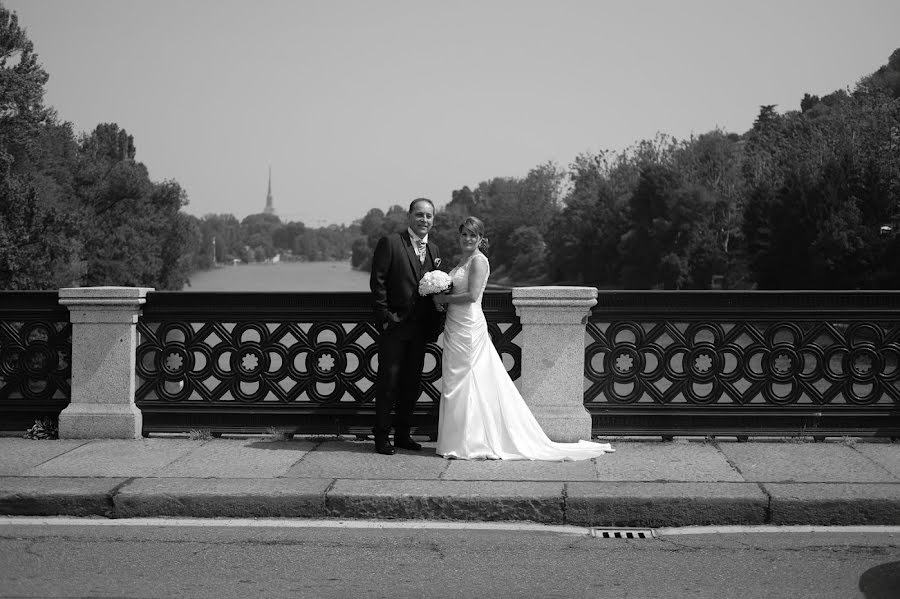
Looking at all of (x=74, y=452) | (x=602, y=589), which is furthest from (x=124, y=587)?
(x=74, y=452)

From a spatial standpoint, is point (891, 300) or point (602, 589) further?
point (891, 300)

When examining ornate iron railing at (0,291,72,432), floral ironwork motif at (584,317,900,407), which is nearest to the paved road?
floral ironwork motif at (584,317,900,407)

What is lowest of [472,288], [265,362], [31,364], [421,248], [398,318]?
[31,364]

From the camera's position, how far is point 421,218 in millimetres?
8461

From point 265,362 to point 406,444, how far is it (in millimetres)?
1526

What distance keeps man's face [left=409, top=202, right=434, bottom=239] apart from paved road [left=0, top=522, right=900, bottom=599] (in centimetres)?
275

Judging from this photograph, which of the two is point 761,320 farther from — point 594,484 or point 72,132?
point 72,132

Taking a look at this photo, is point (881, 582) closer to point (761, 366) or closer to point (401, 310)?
point (761, 366)

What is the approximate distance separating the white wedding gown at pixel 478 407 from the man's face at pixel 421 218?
1.42 feet

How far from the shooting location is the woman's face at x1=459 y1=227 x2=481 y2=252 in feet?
27.6

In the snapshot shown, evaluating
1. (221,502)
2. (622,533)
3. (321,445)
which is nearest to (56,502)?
(221,502)

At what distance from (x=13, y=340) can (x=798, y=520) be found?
6.91 metres

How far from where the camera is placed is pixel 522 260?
142875mm

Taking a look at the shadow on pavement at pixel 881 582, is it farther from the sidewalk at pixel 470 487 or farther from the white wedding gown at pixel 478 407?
the white wedding gown at pixel 478 407
